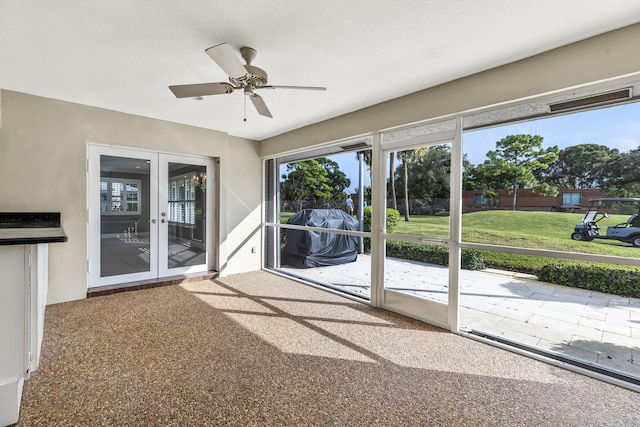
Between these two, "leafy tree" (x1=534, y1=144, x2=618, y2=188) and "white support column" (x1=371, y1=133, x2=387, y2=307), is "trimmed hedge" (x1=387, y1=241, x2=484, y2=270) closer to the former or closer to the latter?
"white support column" (x1=371, y1=133, x2=387, y2=307)

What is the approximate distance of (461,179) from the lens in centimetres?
300

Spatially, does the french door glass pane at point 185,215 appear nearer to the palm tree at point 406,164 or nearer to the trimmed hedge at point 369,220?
the trimmed hedge at point 369,220

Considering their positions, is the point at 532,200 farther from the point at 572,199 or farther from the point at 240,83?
the point at 240,83

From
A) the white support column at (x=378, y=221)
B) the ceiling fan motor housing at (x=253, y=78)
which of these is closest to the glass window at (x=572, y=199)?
the white support column at (x=378, y=221)

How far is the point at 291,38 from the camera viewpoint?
2.21m

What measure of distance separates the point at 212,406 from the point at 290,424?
0.52 m

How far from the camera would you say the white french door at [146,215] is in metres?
4.01

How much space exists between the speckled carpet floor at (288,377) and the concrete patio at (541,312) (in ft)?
0.96

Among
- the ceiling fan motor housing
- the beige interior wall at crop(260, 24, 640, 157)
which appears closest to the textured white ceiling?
the beige interior wall at crop(260, 24, 640, 157)

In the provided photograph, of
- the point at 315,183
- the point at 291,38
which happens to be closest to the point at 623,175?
the point at 291,38

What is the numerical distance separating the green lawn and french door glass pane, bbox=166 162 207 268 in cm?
359

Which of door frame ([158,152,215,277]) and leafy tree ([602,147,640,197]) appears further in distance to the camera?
door frame ([158,152,215,277])

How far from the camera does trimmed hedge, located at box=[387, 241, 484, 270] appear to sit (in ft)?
9.90

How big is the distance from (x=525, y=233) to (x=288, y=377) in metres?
2.38
